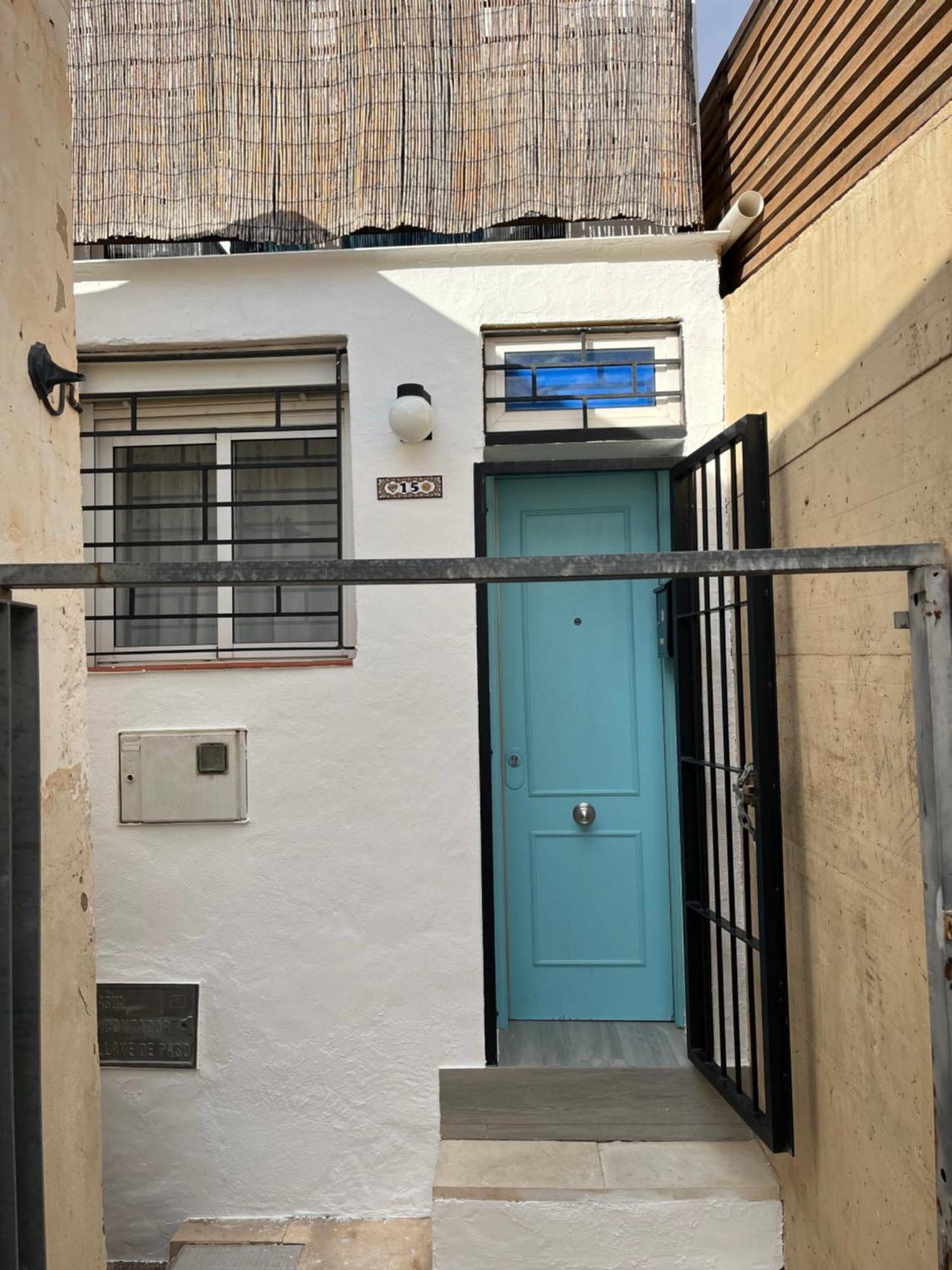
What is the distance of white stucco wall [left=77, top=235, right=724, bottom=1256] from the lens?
12.1ft

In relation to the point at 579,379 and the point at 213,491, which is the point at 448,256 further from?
the point at 213,491

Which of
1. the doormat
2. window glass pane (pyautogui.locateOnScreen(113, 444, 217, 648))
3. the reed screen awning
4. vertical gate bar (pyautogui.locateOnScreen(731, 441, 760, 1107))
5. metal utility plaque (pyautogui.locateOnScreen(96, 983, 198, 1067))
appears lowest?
the doormat

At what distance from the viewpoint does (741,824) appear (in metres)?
3.28

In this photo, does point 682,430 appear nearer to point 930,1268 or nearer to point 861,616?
point 861,616

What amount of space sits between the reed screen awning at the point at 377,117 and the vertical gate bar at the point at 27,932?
266 centimetres

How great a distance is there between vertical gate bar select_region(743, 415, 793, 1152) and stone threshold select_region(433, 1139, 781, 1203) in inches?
10.6

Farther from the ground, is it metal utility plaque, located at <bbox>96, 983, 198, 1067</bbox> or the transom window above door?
the transom window above door

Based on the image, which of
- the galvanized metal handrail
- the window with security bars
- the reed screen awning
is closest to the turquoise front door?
the window with security bars

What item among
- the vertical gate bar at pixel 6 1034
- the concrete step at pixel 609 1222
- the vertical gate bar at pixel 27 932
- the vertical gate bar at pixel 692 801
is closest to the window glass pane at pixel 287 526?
the vertical gate bar at pixel 692 801

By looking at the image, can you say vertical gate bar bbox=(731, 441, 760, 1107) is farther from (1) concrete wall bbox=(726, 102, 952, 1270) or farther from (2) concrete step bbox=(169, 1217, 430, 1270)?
(2) concrete step bbox=(169, 1217, 430, 1270)

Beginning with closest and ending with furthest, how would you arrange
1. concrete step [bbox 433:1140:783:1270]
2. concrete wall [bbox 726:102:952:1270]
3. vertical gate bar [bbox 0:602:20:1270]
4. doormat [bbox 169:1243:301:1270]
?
vertical gate bar [bbox 0:602:20:1270], concrete wall [bbox 726:102:952:1270], concrete step [bbox 433:1140:783:1270], doormat [bbox 169:1243:301:1270]

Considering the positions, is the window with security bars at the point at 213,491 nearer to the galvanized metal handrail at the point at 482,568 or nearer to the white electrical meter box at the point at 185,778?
the white electrical meter box at the point at 185,778

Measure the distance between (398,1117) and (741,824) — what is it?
5.39 ft

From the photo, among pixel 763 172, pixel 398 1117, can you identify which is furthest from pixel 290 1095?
pixel 763 172
